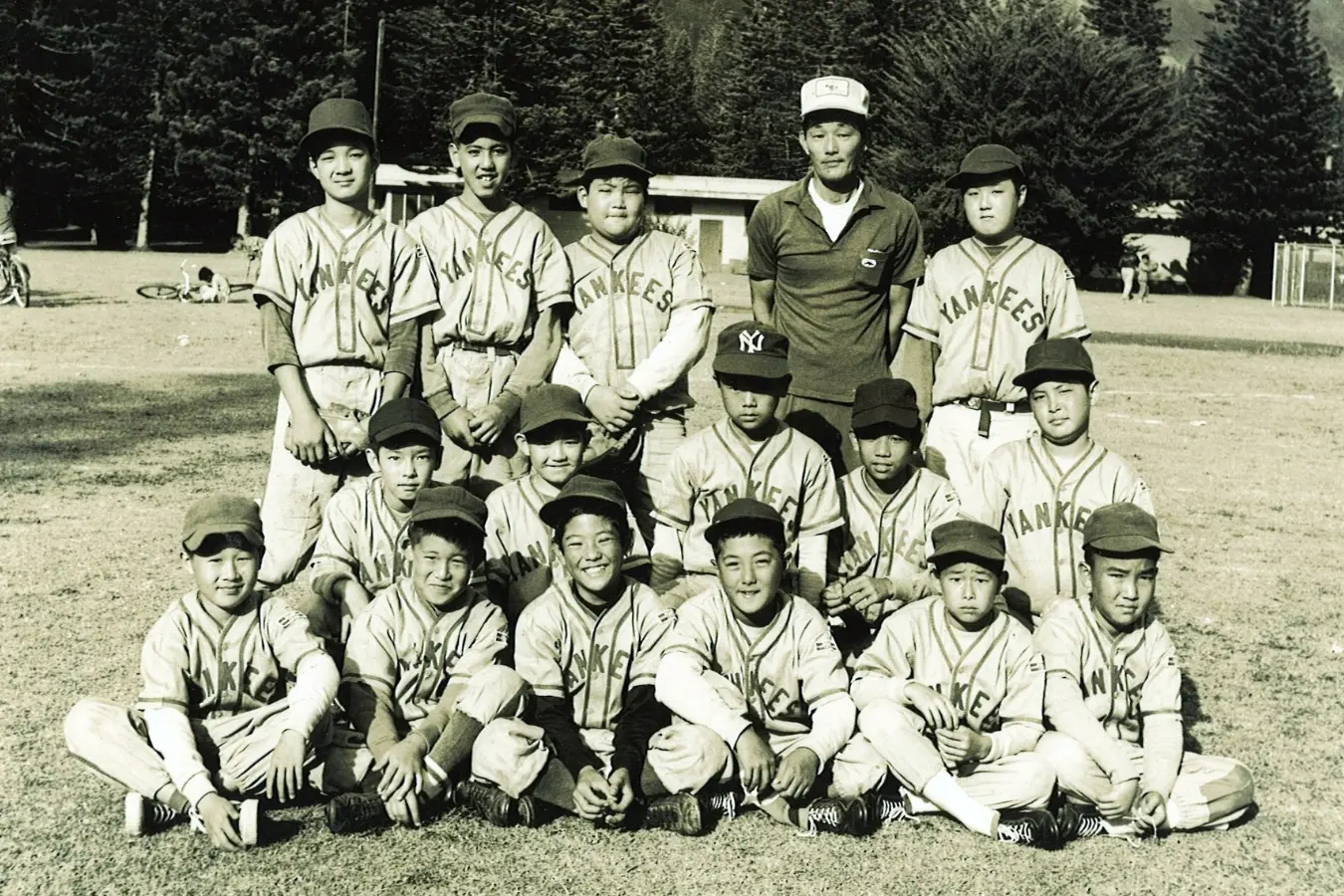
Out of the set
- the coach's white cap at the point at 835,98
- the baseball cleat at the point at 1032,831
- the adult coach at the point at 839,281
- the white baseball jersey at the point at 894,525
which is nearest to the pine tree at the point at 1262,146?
the adult coach at the point at 839,281

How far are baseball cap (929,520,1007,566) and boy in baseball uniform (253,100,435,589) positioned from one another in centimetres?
224

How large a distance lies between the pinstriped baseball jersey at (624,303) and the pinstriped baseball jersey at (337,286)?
706 mm

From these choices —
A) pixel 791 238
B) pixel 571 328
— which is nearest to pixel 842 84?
pixel 791 238

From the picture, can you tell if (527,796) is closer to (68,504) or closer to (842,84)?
(842,84)

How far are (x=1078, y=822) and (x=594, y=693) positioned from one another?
5.53ft

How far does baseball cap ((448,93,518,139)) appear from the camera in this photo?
17.6 feet

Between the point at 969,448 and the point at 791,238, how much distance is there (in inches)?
48.6

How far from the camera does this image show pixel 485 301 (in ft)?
17.7

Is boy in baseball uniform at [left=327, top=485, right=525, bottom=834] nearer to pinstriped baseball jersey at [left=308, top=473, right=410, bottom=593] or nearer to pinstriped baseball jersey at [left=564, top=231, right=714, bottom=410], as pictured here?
pinstriped baseball jersey at [left=308, top=473, right=410, bottom=593]

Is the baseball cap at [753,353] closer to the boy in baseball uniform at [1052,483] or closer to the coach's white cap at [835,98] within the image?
the boy in baseball uniform at [1052,483]

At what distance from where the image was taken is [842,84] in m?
5.59

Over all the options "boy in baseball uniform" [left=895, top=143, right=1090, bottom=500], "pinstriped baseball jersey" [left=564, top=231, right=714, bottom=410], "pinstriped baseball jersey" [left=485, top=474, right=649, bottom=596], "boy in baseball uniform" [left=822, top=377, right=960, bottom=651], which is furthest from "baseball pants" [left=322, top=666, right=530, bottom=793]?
"boy in baseball uniform" [left=895, top=143, right=1090, bottom=500]

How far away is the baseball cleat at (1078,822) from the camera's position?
418cm

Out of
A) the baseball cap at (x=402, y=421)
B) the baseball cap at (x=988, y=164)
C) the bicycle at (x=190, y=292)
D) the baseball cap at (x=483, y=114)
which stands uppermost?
the bicycle at (x=190, y=292)
